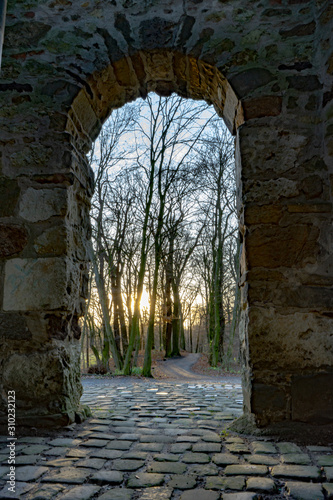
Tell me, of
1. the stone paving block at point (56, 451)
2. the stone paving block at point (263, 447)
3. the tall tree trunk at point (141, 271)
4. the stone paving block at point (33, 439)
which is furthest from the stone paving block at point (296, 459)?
the tall tree trunk at point (141, 271)

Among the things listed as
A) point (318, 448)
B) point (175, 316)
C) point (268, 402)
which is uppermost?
point (175, 316)

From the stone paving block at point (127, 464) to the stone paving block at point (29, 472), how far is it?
0.36 metres

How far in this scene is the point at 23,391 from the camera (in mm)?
2754

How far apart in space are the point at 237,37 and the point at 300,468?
3209 mm

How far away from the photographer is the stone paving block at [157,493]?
161cm

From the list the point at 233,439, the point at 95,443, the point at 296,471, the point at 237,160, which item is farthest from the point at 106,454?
the point at 237,160

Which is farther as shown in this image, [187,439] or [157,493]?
[187,439]

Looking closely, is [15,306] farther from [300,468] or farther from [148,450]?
[300,468]

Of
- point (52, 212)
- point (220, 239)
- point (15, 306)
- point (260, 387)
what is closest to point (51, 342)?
point (15, 306)

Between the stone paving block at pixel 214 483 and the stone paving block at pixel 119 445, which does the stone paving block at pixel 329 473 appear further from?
the stone paving block at pixel 119 445

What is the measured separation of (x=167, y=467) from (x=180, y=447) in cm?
38

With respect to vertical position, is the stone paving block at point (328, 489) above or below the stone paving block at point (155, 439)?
above

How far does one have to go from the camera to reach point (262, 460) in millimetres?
2070

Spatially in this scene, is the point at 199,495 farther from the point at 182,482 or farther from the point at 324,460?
the point at 324,460
